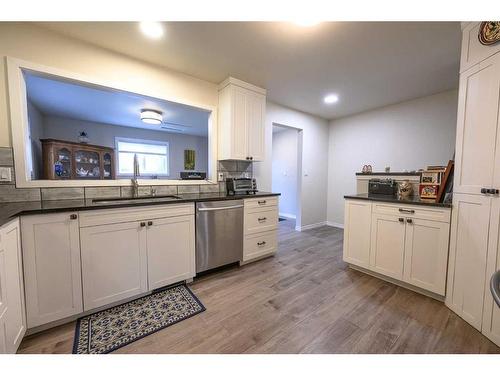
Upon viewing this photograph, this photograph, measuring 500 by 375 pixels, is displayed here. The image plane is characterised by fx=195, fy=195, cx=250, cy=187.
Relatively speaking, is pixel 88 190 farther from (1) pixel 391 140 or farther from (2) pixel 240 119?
(1) pixel 391 140

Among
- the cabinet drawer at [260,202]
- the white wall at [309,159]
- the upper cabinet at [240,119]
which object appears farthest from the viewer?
the white wall at [309,159]

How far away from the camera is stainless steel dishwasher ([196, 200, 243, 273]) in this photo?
2098mm

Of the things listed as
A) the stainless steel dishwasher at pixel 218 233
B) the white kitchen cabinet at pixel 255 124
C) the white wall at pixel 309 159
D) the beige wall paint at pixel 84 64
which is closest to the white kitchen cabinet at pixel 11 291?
the beige wall paint at pixel 84 64

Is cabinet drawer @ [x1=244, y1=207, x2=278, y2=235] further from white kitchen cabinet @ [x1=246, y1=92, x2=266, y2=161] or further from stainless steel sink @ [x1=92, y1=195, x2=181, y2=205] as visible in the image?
stainless steel sink @ [x1=92, y1=195, x2=181, y2=205]

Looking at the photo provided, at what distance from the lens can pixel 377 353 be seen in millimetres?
1239

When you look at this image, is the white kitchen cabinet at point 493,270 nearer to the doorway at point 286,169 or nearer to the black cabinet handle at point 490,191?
the black cabinet handle at point 490,191

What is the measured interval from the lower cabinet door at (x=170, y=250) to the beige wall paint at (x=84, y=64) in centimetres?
136

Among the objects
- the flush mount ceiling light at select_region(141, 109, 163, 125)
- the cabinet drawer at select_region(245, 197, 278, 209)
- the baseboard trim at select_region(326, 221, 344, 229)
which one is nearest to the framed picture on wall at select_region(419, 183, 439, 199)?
the cabinet drawer at select_region(245, 197, 278, 209)

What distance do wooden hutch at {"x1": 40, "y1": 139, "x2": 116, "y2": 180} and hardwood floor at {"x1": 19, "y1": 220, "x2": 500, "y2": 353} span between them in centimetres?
369

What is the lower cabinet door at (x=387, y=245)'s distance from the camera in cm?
195
